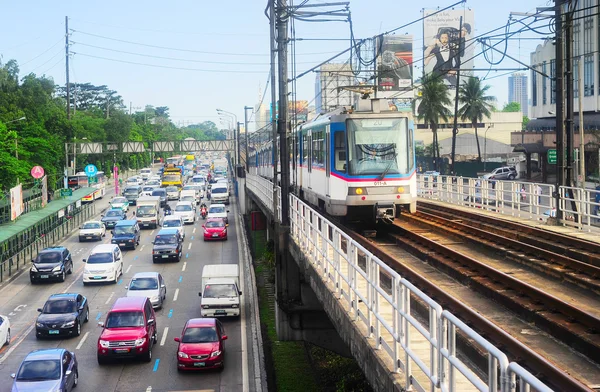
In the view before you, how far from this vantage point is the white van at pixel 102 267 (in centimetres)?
4025

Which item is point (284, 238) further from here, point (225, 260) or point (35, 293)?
point (225, 260)

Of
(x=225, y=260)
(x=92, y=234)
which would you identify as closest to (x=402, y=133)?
(x=225, y=260)

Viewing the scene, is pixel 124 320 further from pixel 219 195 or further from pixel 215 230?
pixel 219 195

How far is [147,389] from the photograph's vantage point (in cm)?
2353

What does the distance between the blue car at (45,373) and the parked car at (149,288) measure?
11.1 m

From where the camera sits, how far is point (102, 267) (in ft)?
132

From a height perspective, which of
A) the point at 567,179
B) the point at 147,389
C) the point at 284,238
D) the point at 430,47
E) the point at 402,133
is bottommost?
the point at 147,389

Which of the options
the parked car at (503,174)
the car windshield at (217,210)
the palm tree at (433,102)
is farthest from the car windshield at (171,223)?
the parked car at (503,174)

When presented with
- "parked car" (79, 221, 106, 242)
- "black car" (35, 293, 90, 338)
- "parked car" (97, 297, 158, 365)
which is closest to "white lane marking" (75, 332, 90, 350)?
"black car" (35, 293, 90, 338)

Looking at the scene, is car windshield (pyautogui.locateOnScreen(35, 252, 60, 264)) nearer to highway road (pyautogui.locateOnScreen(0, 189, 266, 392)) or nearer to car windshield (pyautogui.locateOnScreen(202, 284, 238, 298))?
highway road (pyautogui.locateOnScreen(0, 189, 266, 392))

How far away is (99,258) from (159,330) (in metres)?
11.2

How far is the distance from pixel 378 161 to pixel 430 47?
311ft

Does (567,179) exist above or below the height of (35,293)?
above

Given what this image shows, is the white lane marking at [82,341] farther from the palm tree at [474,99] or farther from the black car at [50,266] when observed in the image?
the palm tree at [474,99]
